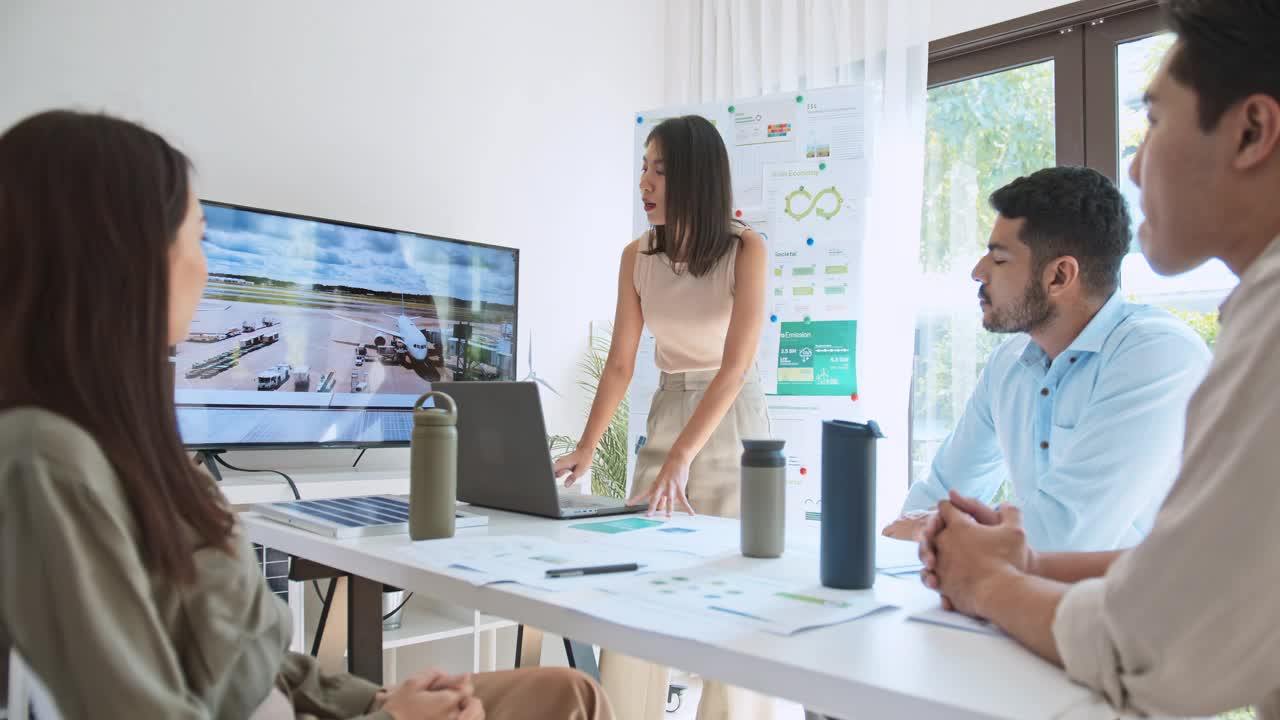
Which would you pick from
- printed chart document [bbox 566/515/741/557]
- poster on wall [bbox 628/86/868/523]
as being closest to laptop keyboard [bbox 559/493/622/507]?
printed chart document [bbox 566/515/741/557]

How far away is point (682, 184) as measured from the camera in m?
2.29

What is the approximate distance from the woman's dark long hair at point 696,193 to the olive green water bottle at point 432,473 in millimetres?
1030

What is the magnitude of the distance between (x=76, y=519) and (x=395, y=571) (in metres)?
0.55

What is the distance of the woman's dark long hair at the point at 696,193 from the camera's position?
227 centimetres

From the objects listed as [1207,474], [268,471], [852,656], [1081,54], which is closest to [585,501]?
[852,656]

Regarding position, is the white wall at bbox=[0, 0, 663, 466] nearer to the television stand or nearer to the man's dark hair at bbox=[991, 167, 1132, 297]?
the television stand

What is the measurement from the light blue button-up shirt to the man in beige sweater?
595 millimetres

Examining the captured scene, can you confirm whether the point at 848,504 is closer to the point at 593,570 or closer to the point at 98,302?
the point at 593,570

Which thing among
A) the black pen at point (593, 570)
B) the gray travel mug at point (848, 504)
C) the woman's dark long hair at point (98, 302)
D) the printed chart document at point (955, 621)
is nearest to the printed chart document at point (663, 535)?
the black pen at point (593, 570)

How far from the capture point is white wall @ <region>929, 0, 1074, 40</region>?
346 cm

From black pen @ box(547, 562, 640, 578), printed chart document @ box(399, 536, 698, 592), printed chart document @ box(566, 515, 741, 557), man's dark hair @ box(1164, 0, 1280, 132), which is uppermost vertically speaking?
man's dark hair @ box(1164, 0, 1280, 132)

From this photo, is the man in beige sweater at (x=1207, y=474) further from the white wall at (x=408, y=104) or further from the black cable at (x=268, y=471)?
the white wall at (x=408, y=104)

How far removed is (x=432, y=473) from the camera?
1.40m

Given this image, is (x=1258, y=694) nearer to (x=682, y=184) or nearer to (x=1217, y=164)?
(x=1217, y=164)
